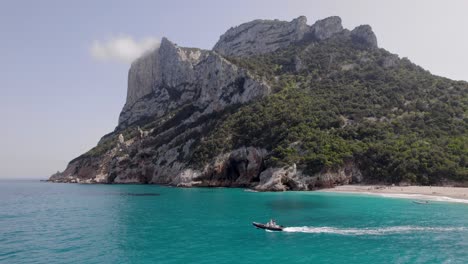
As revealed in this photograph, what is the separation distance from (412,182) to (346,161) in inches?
591

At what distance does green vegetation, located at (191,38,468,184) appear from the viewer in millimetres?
80562

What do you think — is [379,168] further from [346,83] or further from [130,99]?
[130,99]

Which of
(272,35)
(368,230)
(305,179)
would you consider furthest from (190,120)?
(368,230)

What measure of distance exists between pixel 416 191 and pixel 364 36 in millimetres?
97564

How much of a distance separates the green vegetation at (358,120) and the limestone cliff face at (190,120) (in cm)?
471

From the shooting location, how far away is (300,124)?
98438 millimetres

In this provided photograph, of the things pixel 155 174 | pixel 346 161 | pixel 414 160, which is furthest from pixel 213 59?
pixel 414 160

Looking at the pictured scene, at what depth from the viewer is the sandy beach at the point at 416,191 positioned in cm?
6312

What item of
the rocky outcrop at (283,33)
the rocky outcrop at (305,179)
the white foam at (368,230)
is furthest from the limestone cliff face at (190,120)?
the white foam at (368,230)

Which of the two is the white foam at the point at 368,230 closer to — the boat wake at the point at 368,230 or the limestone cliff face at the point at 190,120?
the boat wake at the point at 368,230

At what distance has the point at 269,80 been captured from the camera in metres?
130

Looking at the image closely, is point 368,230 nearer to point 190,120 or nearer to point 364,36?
point 190,120

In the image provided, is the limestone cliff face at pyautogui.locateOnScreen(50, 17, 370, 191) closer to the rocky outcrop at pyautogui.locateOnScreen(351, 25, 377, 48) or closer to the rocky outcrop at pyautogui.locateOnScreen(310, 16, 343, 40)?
the rocky outcrop at pyautogui.locateOnScreen(310, 16, 343, 40)

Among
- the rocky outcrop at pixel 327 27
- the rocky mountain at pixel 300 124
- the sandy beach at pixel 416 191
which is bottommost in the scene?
the sandy beach at pixel 416 191
